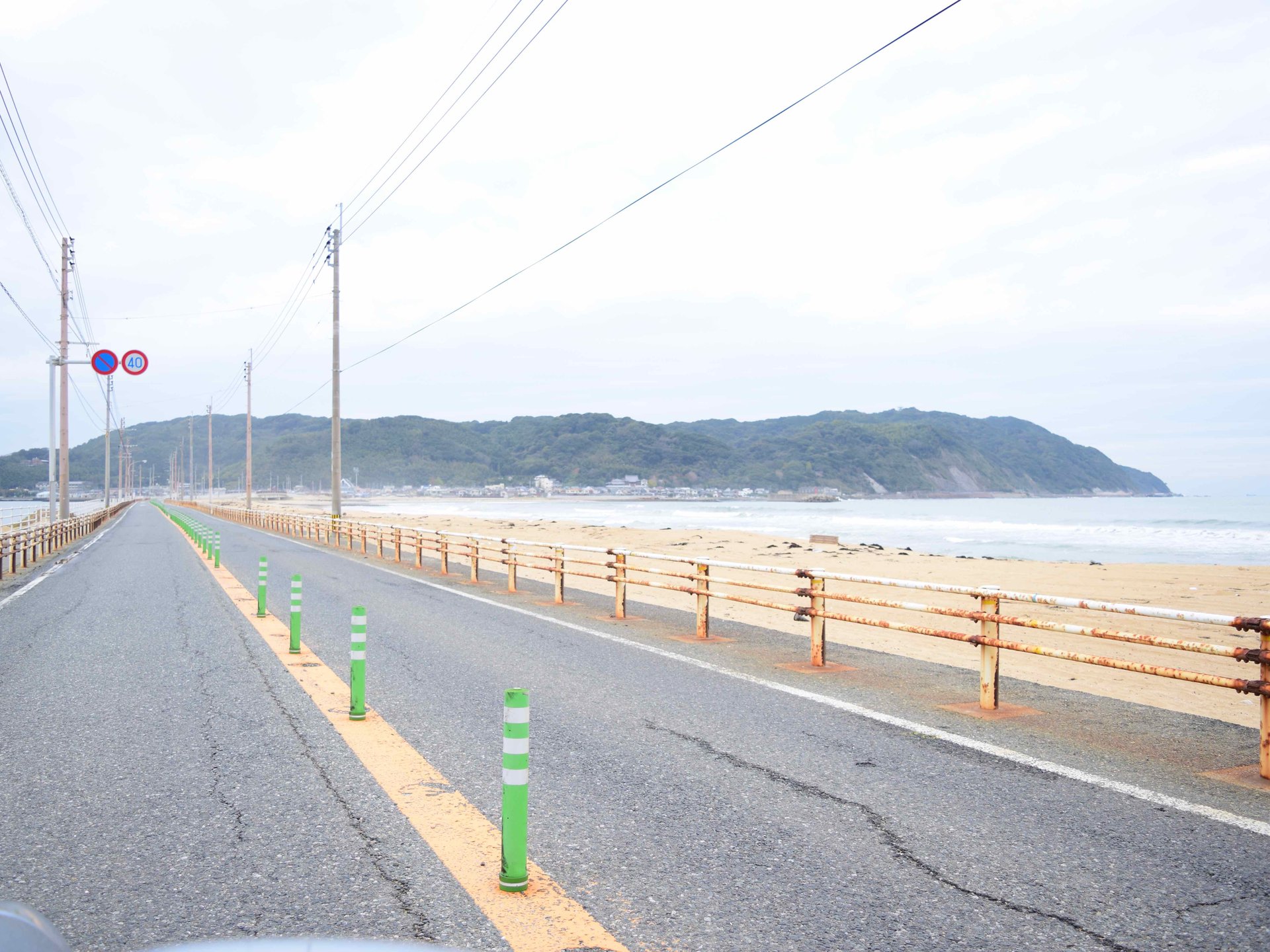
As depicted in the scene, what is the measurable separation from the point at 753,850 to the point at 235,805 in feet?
9.34

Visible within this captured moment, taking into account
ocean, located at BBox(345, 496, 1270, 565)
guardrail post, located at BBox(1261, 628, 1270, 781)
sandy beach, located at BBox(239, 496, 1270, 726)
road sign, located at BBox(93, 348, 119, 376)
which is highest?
road sign, located at BBox(93, 348, 119, 376)

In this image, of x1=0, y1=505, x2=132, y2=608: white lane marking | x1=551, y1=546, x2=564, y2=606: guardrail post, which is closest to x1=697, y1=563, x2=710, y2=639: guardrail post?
x1=551, y1=546, x2=564, y2=606: guardrail post

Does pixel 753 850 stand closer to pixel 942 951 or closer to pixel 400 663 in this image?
pixel 942 951

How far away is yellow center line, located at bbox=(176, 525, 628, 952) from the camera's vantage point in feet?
11.8

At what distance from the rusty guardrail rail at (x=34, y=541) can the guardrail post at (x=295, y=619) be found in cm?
1410

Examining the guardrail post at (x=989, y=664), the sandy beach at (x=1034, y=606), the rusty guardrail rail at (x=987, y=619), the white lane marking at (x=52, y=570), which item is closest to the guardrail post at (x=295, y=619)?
the rusty guardrail rail at (x=987, y=619)

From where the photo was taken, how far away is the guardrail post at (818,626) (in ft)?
32.1

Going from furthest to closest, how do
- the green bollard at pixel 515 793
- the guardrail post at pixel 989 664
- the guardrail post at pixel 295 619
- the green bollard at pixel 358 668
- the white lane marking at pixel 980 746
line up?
the guardrail post at pixel 295 619 → the guardrail post at pixel 989 664 → the green bollard at pixel 358 668 → the white lane marking at pixel 980 746 → the green bollard at pixel 515 793

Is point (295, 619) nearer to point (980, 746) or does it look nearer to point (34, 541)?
point (980, 746)

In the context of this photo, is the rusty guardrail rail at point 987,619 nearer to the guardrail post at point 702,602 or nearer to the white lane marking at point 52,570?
the guardrail post at point 702,602

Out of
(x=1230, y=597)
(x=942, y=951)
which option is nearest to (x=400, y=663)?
(x=942, y=951)

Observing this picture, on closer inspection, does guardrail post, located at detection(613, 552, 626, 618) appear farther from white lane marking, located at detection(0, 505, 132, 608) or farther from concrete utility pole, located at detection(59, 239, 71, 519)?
concrete utility pole, located at detection(59, 239, 71, 519)

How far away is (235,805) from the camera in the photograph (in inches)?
202

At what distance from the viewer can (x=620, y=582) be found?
13.7m
